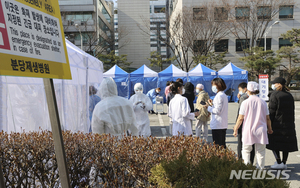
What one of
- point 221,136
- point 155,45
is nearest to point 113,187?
point 221,136

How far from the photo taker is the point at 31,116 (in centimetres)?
565

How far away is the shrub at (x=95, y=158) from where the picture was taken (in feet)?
8.38

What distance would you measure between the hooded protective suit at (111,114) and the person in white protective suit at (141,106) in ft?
9.58

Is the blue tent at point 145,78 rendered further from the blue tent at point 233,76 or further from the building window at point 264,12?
the building window at point 264,12

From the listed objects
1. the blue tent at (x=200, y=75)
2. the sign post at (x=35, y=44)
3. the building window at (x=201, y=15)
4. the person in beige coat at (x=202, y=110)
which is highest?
the building window at (x=201, y=15)

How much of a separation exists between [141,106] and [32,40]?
5.39 metres

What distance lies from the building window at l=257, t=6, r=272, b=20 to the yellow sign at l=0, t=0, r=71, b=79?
28558 mm

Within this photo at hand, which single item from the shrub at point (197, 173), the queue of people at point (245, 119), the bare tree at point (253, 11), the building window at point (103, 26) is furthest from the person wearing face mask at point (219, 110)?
the building window at point (103, 26)

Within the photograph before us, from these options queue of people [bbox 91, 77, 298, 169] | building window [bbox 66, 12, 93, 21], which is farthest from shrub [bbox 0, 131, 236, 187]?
building window [bbox 66, 12, 93, 21]

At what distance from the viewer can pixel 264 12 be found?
27016mm

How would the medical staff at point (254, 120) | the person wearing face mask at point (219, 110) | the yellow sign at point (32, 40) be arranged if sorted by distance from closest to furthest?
the yellow sign at point (32, 40)
the medical staff at point (254, 120)
the person wearing face mask at point (219, 110)

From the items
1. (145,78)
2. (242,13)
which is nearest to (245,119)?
(145,78)

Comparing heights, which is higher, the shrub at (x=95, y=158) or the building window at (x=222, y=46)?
the building window at (x=222, y=46)

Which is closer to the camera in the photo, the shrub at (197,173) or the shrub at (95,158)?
the shrub at (197,173)
